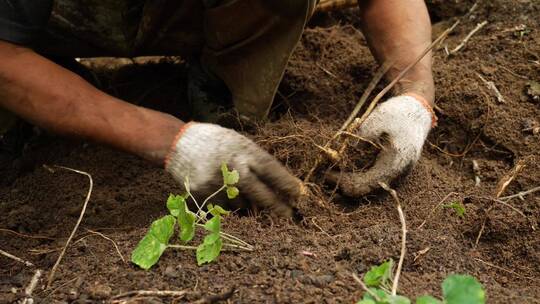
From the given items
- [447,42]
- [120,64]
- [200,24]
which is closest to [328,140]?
[200,24]

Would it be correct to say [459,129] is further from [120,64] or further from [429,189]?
[120,64]

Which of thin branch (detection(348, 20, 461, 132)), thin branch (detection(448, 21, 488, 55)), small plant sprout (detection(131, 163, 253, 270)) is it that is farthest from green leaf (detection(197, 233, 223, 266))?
thin branch (detection(448, 21, 488, 55))

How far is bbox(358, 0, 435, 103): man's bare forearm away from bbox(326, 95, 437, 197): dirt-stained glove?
0.13m

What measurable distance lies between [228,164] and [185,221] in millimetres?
231

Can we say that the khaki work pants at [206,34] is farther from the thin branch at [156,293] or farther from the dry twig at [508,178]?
the thin branch at [156,293]

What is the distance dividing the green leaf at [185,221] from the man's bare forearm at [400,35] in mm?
971

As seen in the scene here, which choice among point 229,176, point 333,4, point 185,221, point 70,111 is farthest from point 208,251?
point 333,4

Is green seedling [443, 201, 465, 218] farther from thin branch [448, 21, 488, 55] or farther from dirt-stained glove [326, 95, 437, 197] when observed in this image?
thin branch [448, 21, 488, 55]

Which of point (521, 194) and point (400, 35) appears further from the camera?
point (400, 35)

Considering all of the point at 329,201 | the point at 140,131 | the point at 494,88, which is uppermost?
the point at 140,131

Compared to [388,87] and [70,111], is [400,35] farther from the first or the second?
[70,111]

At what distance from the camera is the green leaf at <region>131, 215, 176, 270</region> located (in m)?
1.48

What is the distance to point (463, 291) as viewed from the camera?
3.65ft

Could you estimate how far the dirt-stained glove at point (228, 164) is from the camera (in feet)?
5.43
